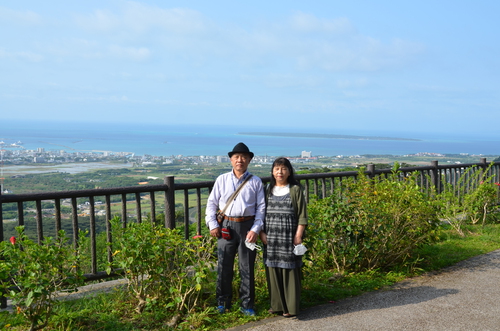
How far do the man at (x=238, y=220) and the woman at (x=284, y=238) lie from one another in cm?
15

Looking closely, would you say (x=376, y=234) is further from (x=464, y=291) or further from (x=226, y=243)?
(x=226, y=243)

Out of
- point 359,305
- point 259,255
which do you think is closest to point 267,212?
point 259,255

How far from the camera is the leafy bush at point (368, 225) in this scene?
5746 mm

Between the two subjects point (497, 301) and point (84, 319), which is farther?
point (497, 301)

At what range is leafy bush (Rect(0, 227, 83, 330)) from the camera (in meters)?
3.63

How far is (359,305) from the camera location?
4930 mm

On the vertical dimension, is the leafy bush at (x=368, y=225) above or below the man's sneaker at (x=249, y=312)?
above

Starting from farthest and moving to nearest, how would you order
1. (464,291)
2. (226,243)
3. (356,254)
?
(356,254) < (464,291) < (226,243)

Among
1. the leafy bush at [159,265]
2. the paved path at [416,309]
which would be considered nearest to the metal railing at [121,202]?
the leafy bush at [159,265]

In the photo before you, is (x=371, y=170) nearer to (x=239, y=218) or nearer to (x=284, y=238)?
(x=284, y=238)

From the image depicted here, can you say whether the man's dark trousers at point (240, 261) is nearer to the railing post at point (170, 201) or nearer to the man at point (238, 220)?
the man at point (238, 220)

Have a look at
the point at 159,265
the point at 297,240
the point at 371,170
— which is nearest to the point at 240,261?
the point at 297,240

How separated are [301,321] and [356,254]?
5.65ft

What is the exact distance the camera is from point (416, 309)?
4773mm
